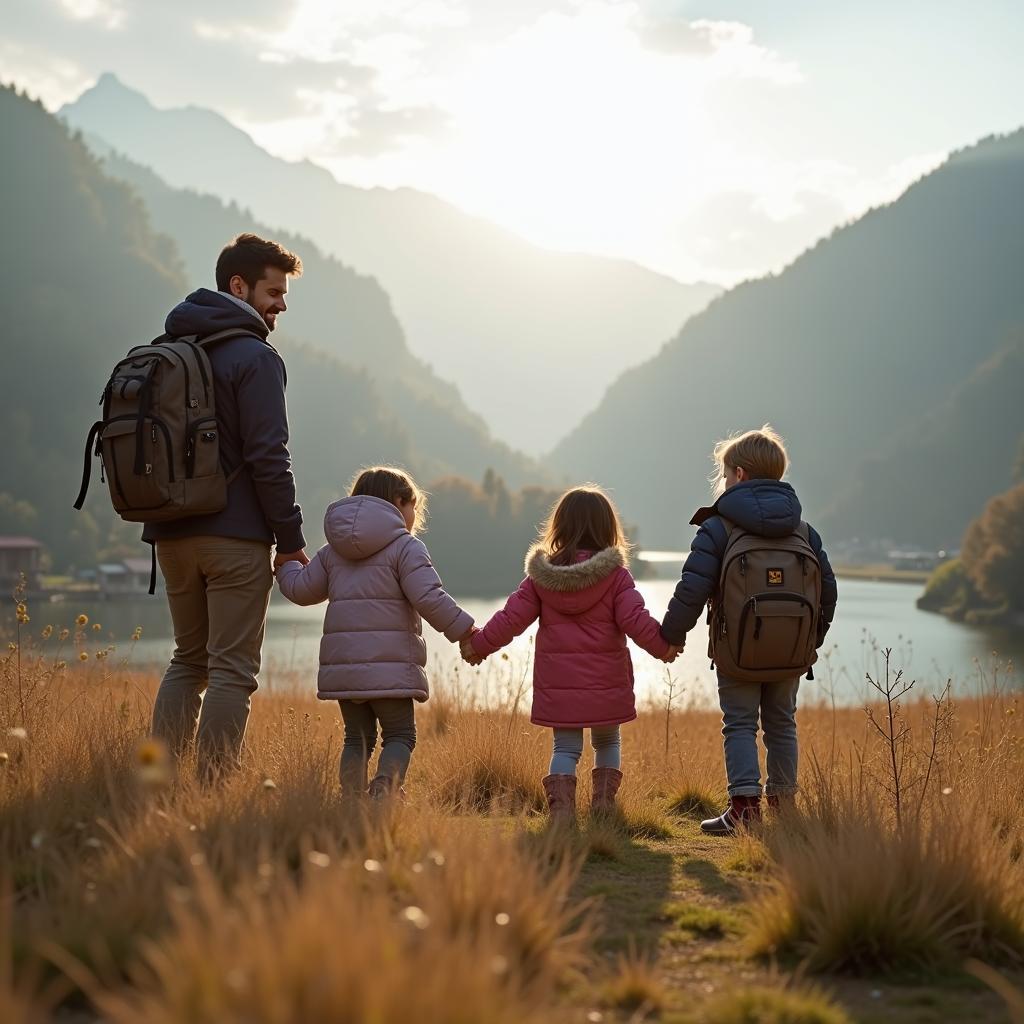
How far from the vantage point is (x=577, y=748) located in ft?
16.4

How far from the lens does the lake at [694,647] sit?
1444 centimetres

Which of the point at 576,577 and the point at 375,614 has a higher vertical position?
the point at 576,577

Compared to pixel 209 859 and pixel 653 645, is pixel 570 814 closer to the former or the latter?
pixel 653 645

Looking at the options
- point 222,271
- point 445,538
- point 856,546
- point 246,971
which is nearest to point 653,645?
point 222,271

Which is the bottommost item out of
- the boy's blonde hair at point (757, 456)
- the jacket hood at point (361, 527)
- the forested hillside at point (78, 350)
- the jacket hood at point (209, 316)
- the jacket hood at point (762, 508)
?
the jacket hood at point (361, 527)

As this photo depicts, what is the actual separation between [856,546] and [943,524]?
14.5 metres

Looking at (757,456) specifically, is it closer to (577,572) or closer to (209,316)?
(577,572)

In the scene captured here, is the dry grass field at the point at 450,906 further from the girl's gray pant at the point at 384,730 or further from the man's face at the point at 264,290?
the man's face at the point at 264,290

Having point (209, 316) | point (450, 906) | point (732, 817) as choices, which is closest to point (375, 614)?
point (209, 316)

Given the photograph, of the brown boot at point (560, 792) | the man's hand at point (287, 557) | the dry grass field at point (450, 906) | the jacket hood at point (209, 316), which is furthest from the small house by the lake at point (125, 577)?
the dry grass field at point (450, 906)

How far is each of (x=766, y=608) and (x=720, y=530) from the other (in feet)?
1.36

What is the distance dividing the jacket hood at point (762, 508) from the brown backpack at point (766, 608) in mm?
65

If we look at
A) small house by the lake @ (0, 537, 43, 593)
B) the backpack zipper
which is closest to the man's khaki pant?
the backpack zipper

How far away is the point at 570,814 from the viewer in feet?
15.3
